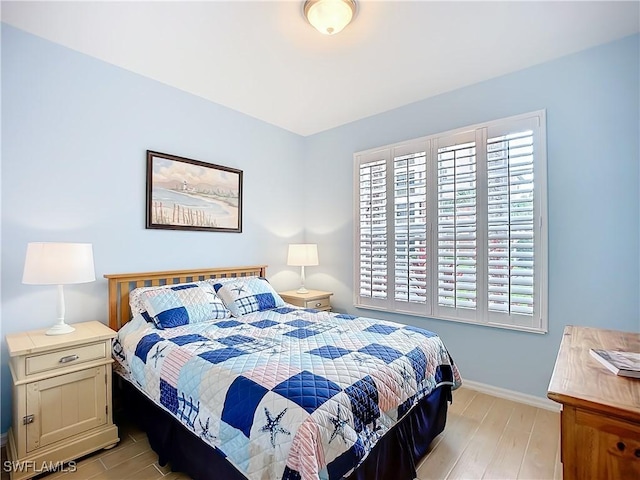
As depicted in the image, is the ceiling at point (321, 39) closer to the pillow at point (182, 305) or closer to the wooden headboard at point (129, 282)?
the wooden headboard at point (129, 282)

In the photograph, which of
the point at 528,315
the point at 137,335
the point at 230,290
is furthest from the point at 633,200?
the point at 137,335

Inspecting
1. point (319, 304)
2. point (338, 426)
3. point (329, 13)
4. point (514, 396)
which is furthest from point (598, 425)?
point (319, 304)

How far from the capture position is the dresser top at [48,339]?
1.78 metres

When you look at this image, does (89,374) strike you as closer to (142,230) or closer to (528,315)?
(142,230)

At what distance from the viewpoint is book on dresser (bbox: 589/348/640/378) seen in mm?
1102

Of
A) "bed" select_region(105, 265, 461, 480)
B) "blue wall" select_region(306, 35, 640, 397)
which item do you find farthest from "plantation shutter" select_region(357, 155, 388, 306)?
"bed" select_region(105, 265, 461, 480)

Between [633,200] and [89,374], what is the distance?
146 inches

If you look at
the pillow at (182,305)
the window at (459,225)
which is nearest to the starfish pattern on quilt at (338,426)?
the pillow at (182,305)

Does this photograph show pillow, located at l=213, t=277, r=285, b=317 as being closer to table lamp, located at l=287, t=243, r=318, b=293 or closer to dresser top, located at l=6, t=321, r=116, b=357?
table lamp, located at l=287, t=243, r=318, b=293

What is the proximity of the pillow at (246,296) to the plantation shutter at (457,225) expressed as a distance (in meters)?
1.55

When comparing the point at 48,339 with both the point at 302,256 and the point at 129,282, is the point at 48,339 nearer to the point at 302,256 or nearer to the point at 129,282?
the point at 129,282

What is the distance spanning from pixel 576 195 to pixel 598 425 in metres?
2.01

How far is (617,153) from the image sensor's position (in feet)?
7.39

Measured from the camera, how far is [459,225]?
2875 millimetres
